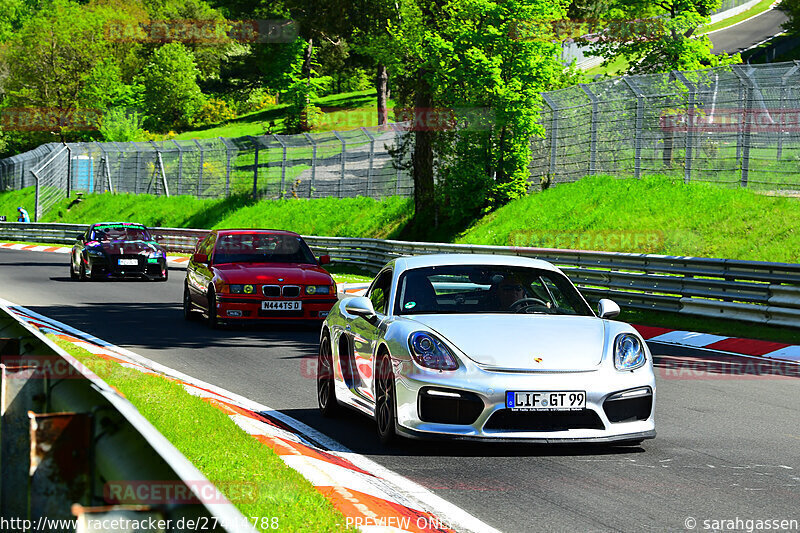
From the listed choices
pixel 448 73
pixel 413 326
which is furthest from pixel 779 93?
pixel 413 326

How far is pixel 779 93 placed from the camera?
73.1 feet

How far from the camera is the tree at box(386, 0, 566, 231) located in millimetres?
29562

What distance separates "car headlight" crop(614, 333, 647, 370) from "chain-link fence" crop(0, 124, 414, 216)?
93.5 ft

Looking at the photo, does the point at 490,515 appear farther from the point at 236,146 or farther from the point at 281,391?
the point at 236,146

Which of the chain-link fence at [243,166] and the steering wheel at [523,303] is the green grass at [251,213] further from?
the steering wheel at [523,303]

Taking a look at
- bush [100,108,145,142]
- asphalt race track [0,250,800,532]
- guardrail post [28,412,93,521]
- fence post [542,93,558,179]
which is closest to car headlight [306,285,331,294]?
asphalt race track [0,250,800,532]

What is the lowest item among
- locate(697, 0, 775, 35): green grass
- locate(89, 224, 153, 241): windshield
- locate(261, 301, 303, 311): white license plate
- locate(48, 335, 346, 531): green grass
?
locate(261, 301, 303, 311): white license plate

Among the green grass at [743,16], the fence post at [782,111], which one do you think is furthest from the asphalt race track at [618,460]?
the green grass at [743,16]

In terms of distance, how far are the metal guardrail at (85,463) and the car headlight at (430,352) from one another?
288 centimetres

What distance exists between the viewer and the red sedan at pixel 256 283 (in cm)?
1572

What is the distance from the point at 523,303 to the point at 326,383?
1.79 m

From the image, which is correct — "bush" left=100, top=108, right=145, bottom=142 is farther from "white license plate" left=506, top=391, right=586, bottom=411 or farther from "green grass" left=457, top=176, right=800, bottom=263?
"white license plate" left=506, top=391, right=586, bottom=411

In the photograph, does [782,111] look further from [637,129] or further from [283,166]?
[283,166]

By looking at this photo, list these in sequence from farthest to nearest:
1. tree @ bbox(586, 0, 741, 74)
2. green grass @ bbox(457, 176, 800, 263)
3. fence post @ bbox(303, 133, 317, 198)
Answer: fence post @ bbox(303, 133, 317, 198), tree @ bbox(586, 0, 741, 74), green grass @ bbox(457, 176, 800, 263)
